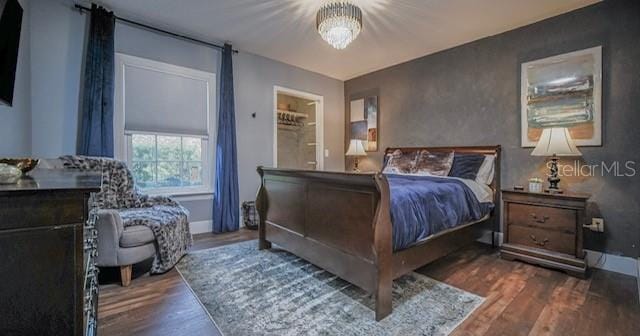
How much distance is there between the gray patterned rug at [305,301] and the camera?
1727mm

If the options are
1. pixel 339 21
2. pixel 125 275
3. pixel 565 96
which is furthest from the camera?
pixel 565 96

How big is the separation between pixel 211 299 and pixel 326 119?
384 cm

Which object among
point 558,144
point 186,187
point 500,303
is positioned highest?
point 558,144

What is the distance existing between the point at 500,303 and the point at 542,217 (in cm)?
124

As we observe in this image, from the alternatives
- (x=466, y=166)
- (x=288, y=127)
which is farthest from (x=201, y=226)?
(x=466, y=166)

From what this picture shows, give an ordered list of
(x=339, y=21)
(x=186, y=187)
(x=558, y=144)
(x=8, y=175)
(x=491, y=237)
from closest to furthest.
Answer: (x=8, y=175) < (x=339, y=21) < (x=558, y=144) < (x=491, y=237) < (x=186, y=187)

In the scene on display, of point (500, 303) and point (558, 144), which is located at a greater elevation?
point (558, 144)

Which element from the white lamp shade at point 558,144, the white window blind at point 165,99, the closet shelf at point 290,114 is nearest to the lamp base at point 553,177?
the white lamp shade at point 558,144

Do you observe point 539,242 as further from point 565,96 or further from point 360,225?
point 360,225

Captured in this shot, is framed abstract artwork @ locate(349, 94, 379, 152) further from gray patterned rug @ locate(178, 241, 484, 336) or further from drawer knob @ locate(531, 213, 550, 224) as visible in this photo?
gray patterned rug @ locate(178, 241, 484, 336)

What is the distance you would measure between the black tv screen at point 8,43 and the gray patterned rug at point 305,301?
181cm

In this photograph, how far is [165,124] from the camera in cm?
350

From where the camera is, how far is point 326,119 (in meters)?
5.27

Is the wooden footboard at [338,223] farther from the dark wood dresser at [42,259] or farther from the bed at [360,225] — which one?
the dark wood dresser at [42,259]
